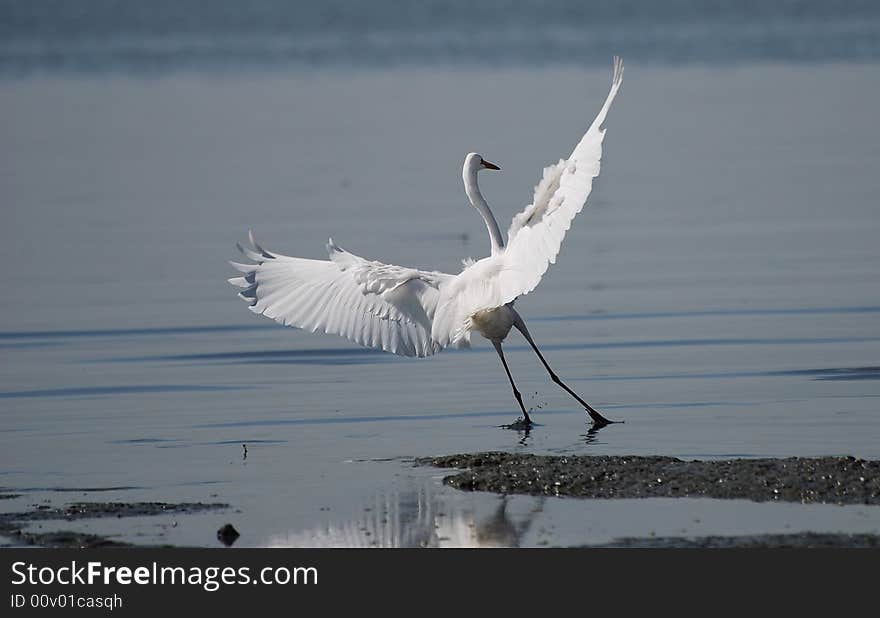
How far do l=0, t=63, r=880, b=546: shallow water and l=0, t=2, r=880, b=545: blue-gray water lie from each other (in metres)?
0.05

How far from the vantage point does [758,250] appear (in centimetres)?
2045

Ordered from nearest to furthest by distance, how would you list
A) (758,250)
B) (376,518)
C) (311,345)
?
1. (376,518)
2. (311,345)
3. (758,250)

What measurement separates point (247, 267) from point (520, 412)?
255cm

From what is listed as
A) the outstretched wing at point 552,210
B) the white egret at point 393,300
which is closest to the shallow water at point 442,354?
the white egret at point 393,300

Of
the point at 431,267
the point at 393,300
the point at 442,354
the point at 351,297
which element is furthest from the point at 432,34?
the point at 393,300

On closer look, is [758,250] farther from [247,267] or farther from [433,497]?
[433,497]

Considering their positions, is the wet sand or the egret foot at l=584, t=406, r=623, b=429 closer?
the wet sand

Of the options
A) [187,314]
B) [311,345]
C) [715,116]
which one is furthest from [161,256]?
[715,116]

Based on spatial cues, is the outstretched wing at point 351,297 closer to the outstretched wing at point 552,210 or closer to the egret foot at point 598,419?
the egret foot at point 598,419

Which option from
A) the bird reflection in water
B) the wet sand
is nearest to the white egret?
the wet sand

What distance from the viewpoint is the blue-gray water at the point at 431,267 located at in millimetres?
11430

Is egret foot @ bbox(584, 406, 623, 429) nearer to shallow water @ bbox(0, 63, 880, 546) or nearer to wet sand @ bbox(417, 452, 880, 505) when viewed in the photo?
shallow water @ bbox(0, 63, 880, 546)

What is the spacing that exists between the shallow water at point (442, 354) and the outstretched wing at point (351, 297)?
656mm

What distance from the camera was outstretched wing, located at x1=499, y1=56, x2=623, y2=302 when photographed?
37.7ft
